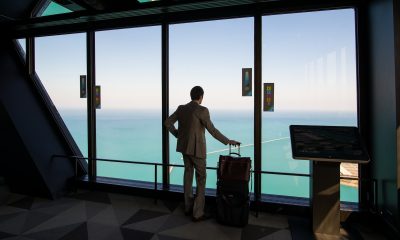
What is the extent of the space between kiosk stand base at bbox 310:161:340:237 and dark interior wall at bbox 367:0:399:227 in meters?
0.53

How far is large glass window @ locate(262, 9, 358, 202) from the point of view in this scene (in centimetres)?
314

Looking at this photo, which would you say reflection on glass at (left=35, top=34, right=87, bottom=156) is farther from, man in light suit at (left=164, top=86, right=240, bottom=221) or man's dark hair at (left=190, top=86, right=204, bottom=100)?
man's dark hair at (left=190, top=86, right=204, bottom=100)

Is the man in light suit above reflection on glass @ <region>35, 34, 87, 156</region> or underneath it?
underneath

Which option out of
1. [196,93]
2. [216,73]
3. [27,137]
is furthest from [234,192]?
[27,137]

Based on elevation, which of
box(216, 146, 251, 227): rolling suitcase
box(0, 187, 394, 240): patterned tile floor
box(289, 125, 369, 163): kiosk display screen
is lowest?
box(0, 187, 394, 240): patterned tile floor


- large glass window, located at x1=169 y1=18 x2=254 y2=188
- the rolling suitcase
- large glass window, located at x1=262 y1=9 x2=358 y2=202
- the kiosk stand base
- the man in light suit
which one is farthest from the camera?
large glass window, located at x1=169 y1=18 x2=254 y2=188

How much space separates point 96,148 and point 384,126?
414 centimetres

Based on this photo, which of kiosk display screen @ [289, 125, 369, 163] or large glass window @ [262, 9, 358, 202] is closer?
kiosk display screen @ [289, 125, 369, 163]

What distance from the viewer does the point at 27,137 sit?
12.1 feet

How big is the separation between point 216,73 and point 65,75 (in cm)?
277

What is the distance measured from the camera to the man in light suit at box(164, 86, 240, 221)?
9.44ft

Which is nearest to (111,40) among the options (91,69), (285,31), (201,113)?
(91,69)

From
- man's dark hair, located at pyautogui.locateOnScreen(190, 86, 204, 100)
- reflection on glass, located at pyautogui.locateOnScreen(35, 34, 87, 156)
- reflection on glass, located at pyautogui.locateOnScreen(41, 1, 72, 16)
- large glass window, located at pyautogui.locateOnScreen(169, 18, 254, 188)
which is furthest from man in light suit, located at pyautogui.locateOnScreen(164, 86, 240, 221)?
reflection on glass, located at pyautogui.locateOnScreen(41, 1, 72, 16)

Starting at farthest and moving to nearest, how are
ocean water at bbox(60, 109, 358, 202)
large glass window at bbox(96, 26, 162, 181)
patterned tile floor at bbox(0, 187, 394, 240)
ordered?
large glass window at bbox(96, 26, 162, 181) → ocean water at bbox(60, 109, 358, 202) → patterned tile floor at bbox(0, 187, 394, 240)
